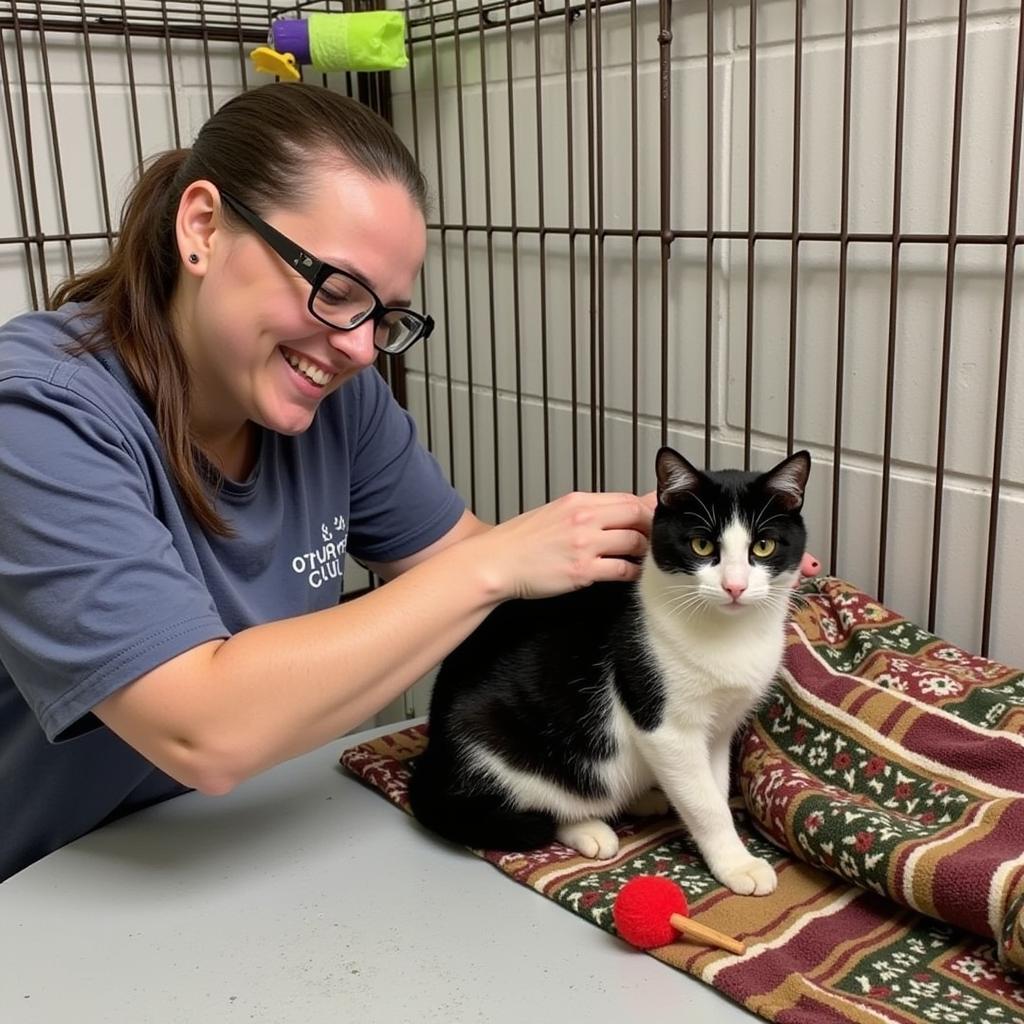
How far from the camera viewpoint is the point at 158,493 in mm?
943

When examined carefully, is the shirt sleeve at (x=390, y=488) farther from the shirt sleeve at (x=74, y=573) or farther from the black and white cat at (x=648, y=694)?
the shirt sleeve at (x=74, y=573)

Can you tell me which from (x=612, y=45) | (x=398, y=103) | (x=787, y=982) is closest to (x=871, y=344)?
(x=612, y=45)

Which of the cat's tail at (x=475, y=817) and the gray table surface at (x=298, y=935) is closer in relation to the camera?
the gray table surface at (x=298, y=935)

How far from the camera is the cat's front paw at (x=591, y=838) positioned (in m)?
0.98

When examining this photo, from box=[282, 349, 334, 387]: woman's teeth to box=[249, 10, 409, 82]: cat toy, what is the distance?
865 millimetres

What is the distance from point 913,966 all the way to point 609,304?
3.08 ft

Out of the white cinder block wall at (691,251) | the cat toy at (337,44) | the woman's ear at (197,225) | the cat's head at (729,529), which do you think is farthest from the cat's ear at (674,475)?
the cat toy at (337,44)

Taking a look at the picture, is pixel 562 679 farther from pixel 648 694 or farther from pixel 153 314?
pixel 153 314

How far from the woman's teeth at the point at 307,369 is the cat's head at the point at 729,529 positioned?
12.0 inches

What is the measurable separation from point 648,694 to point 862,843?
0.72 ft

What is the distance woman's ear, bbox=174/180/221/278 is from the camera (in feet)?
3.01

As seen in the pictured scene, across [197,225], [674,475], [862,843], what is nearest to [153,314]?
[197,225]

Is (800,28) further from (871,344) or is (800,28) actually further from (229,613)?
(229,613)

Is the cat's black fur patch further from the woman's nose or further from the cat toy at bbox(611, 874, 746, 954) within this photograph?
the woman's nose
